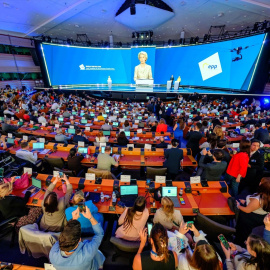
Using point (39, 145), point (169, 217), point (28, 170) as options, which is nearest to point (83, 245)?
point (169, 217)

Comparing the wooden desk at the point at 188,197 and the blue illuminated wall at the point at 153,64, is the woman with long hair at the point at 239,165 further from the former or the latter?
the blue illuminated wall at the point at 153,64

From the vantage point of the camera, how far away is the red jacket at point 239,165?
3883 mm

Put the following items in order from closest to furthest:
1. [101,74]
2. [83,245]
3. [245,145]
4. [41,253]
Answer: [83,245]
[41,253]
[245,145]
[101,74]

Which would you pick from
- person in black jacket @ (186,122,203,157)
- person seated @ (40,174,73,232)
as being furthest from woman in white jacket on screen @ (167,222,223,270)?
person in black jacket @ (186,122,203,157)

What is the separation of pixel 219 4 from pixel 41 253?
1797 centimetres

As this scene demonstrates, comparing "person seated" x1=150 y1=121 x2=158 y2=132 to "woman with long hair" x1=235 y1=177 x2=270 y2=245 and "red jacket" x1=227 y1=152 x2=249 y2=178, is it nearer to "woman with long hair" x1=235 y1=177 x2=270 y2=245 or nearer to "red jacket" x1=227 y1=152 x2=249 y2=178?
"red jacket" x1=227 y1=152 x2=249 y2=178

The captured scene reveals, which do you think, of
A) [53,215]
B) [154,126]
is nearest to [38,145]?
[53,215]

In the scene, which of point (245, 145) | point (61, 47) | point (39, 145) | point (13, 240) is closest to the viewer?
point (13, 240)

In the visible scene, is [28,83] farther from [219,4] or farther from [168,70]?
[219,4]

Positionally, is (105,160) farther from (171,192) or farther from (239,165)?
(239,165)

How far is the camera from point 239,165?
4.00 metres

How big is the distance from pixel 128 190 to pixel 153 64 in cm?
1865

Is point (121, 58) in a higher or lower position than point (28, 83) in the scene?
higher

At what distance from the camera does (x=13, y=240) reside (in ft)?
10.9
